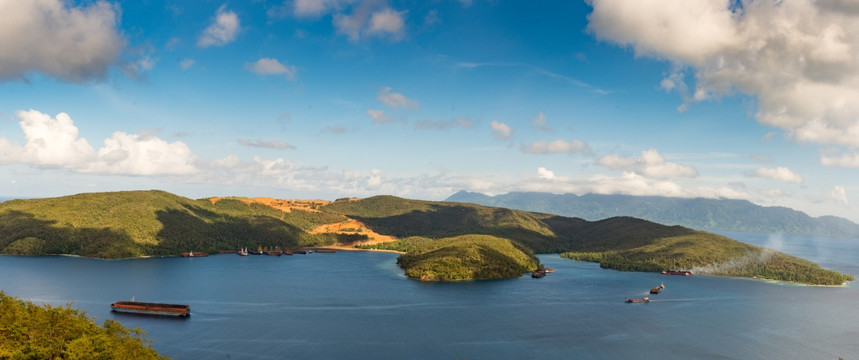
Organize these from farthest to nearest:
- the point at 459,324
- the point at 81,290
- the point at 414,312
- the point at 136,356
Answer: the point at 81,290 < the point at 414,312 < the point at 459,324 < the point at 136,356

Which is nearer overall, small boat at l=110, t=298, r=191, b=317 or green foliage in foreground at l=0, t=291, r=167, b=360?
green foliage in foreground at l=0, t=291, r=167, b=360

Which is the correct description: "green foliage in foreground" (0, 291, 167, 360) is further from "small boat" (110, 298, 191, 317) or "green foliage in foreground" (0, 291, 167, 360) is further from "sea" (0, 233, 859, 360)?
"small boat" (110, 298, 191, 317)

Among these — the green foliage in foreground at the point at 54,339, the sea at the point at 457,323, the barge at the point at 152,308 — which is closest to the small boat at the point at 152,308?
the barge at the point at 152,308

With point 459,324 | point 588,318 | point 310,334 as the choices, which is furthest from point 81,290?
point 588,318

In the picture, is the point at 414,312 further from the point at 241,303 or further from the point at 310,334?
the point at 241,303

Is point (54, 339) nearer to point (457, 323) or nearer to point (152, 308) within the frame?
point (152, 308)

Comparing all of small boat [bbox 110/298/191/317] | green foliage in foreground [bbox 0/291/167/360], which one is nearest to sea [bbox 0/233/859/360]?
small boat [bbox 110/298/191/317]
